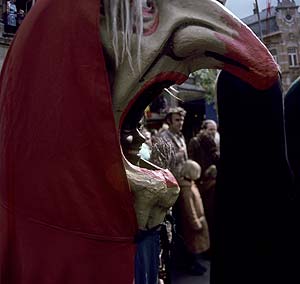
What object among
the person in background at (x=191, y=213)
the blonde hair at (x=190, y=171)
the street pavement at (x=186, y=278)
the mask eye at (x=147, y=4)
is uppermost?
the mask eye at (x=147, y=4)

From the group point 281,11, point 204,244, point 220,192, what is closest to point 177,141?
point 204,244

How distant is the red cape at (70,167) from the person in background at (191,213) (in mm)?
1934

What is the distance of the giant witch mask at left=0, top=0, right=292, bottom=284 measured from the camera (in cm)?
54

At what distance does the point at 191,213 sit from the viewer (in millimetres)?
2502

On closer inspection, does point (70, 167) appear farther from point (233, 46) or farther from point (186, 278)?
point (186, 278)

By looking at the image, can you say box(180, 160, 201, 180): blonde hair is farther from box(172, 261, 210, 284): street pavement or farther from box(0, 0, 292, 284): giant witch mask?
box(0, 0, 292, 284): giant witch mask

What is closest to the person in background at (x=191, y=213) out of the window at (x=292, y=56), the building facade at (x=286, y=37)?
the building facade at (x=286, y=37)

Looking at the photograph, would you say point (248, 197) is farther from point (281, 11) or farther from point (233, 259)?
point (281, 11)

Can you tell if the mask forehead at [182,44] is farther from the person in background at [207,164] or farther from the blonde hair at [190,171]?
the person in background at [207,164]

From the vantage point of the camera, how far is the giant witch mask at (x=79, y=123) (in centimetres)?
54

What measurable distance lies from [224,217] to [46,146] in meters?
0.72

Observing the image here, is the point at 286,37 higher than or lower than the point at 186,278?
higher

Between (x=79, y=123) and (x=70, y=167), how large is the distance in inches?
2.8

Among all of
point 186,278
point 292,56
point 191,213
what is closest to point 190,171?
point 191,213
